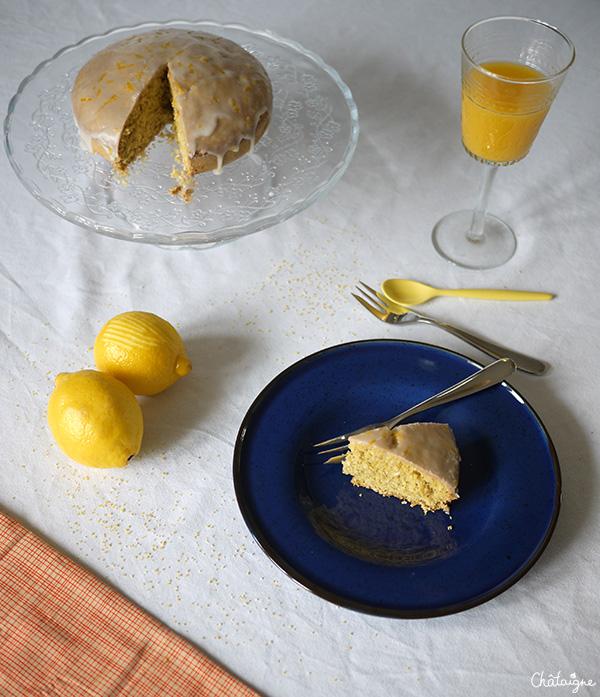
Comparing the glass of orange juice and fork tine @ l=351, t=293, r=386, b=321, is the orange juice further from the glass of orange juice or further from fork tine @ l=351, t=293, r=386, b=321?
fork tine @ l=351, t=293, r=386, b=321

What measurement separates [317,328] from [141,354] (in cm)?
36

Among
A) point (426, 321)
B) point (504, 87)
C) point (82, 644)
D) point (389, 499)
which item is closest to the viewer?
point (82, 644)

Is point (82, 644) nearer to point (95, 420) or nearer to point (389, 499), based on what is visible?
point (95, 420)

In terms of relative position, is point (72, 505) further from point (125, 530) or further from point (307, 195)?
point (307, 195)

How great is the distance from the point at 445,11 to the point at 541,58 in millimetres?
740

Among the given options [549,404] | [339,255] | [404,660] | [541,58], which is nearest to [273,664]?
[404,660]

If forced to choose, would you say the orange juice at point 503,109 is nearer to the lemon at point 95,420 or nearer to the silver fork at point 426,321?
the silver fork at point 426,321

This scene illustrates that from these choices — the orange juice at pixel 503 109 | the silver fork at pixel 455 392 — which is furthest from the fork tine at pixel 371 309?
the orange juice at pixel 503 109

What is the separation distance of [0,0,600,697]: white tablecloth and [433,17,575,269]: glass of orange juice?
7.0 inches

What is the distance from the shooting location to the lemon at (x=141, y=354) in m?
1.17

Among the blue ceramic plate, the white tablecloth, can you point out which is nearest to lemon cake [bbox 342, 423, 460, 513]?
the blue ceramic plate

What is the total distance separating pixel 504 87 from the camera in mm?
1207

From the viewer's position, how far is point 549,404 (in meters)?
1.23

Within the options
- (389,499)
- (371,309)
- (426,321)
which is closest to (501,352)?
(426,321)
